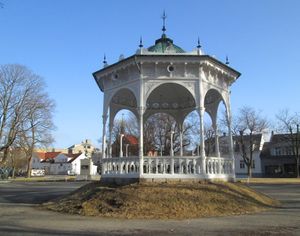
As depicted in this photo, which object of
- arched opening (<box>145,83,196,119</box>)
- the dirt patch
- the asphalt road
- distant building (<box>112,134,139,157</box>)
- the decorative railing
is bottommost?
the asphalt road

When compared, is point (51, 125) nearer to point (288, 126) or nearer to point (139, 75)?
point (139, 75)

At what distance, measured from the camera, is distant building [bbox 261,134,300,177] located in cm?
6938

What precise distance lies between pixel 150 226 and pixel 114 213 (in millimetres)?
2473

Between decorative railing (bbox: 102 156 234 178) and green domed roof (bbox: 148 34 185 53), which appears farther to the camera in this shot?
Answer: green domed roof (bbox: 148 34 185 53)

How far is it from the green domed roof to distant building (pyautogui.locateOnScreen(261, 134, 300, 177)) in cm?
5584

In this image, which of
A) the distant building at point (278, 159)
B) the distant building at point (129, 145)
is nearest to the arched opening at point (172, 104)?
the distant building at point (129, 145)

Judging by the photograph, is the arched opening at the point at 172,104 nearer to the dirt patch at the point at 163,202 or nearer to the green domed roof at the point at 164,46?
the green domed roof at the point at 164,46

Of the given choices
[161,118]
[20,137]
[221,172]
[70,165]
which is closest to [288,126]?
[161,118]

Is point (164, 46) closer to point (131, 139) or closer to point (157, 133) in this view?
point (157, 133)

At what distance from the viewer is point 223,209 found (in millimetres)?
12328

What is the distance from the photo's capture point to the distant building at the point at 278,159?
69.4 m

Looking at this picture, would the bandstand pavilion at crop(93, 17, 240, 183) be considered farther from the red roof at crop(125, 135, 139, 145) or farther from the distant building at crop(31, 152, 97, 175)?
the distant building at crop(31, 152, 97, 175)

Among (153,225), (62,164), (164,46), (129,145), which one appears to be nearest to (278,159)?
(129,145)

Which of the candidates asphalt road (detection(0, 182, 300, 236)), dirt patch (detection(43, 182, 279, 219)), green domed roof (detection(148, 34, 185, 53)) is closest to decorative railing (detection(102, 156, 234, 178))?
dirt patch (detection(43, 182, 279, 219))
